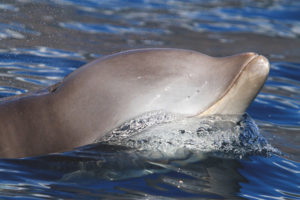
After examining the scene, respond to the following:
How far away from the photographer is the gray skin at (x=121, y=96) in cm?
451

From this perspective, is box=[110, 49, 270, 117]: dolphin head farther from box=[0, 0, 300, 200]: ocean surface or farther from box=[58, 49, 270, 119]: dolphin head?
box=[0, 0, 300, 200]: ocean surface

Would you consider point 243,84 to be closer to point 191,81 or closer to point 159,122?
point 191,81

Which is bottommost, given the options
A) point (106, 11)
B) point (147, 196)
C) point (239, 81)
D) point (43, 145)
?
point (147, 196)

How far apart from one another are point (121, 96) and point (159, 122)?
0.39 metres

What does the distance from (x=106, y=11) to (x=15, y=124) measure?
33.4 feet

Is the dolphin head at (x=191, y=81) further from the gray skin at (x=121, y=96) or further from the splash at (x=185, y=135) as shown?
the splash at (x=185, y=135)

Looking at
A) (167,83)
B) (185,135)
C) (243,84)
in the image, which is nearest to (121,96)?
(167,83)

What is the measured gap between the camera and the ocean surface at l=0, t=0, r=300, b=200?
4.48 meters

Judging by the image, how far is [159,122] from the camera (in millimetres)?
4652

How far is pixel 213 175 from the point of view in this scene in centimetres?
482

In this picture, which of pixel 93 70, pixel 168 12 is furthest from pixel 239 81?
pixel 168 12

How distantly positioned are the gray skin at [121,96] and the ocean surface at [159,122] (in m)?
0.13

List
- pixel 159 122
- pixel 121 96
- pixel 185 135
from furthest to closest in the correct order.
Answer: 1. pixel 185 135
2. pixel 159 122
3. pixel 121 96

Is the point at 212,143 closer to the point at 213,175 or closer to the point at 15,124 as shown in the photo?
the point at 213,175
